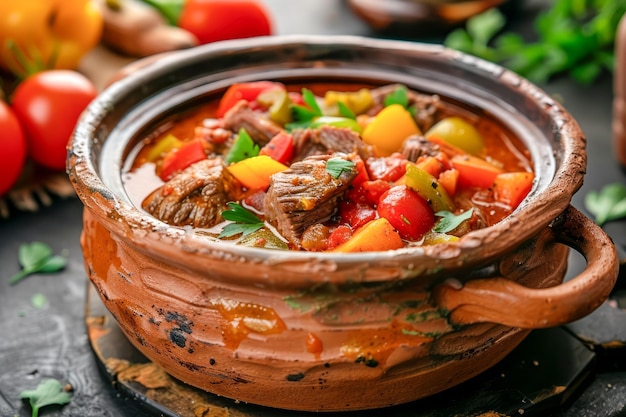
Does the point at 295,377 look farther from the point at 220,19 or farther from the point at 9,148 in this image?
the point at 220,19

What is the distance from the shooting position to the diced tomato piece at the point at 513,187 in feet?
8.48

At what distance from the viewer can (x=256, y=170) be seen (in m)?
2.58

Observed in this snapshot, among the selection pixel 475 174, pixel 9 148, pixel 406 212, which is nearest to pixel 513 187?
pixel 475 174

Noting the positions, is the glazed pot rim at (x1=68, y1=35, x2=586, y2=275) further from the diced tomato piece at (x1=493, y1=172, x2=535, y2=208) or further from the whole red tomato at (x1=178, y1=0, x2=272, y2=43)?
the whole red tomato at (x1=178, y1=0, x2=272, y2=43)

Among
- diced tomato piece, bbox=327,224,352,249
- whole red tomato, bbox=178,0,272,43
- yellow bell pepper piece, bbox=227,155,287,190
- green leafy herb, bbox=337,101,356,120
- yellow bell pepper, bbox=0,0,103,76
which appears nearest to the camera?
diced tomato piece, bbox=327,224,352,249

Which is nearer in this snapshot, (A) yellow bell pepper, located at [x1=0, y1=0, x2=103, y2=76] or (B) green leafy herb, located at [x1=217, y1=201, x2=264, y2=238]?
(B) green leafy herb, located at [x1=217, y1=201, x2=264, y2=238]

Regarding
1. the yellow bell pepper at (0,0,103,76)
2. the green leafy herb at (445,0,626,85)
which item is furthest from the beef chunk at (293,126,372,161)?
the green leafy herb at (445,0,626,85)

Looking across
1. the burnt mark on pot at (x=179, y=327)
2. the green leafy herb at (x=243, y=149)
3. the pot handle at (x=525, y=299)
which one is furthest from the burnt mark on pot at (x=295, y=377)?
the green leafy herb at (x=243, y=149)

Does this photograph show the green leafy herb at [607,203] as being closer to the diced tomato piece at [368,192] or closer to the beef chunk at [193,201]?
the diced tomato piece at [368,192]

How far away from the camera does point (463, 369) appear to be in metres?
2.34

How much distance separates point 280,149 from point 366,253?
2.57 ft

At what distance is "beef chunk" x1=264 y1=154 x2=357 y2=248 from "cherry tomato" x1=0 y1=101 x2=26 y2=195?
169 centimetres

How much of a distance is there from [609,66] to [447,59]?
6.16ft

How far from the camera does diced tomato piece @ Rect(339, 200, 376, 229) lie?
7.90ft
